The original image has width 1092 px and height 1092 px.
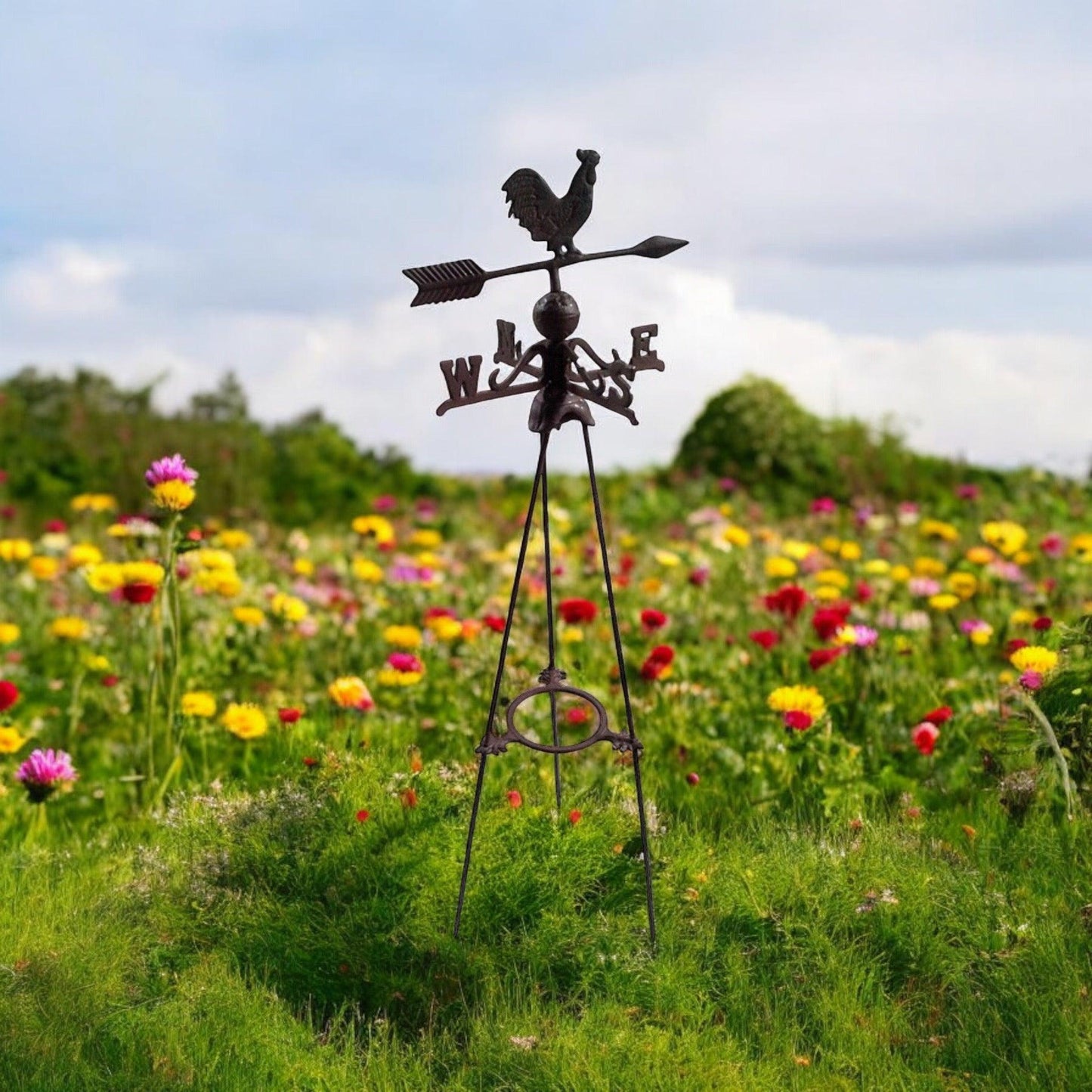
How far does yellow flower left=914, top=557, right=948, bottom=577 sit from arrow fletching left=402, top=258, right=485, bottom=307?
197 inches

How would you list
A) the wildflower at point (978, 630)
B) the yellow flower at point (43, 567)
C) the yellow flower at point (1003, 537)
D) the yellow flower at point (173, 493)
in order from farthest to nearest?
1. the yellow flower at point (43, 567)
2. the yellow flower at point (1003, 537)
3. the wildflower at point (978, 630)
4. the yellow flower at point (173, 493)

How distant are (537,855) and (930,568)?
478cm

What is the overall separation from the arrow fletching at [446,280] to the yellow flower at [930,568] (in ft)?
16.4

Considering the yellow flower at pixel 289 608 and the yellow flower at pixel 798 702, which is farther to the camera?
the yellow flower at pixel 289 608

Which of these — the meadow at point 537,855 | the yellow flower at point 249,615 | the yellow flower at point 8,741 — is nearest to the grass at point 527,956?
the meadow at point 537,855

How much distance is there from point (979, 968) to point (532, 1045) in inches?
49.4

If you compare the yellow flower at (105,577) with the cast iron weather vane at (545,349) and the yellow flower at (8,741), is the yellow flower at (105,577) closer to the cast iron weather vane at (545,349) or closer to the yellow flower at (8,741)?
the yellow flower at (8,741)

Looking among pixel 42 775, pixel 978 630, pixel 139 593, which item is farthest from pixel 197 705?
pixel 978 630

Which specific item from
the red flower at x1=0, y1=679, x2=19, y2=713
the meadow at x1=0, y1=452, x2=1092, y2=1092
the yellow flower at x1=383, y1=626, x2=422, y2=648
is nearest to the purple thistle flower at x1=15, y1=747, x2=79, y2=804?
the meadow at x1=0, y1=452, x2=1092, y2=1092

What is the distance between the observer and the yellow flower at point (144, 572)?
Result: 5.09 m

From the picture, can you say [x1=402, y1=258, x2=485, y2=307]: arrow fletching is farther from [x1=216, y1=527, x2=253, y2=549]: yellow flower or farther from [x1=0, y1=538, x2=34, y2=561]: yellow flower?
[x1=216, y1=527, x2=253, y2=549]: yellow flower

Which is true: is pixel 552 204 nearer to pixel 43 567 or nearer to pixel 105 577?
pixel 105 577

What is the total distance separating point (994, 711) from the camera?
5.51m

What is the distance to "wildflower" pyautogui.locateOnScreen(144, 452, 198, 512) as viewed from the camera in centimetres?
470
